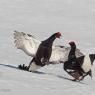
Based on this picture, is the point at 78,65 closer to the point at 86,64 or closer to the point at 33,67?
the point at 86,64

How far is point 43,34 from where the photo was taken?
50.5 ft

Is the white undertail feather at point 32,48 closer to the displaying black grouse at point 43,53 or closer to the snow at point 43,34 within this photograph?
the displaying black grouse at point 43,53

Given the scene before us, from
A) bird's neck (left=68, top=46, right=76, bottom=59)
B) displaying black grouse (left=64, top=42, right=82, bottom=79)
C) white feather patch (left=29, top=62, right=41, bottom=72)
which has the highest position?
bird's neck (left=68, top=46, right=76, bottom=59)

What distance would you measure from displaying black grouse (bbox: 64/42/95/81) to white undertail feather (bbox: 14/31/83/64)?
9 cm

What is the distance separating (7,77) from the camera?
7348mm

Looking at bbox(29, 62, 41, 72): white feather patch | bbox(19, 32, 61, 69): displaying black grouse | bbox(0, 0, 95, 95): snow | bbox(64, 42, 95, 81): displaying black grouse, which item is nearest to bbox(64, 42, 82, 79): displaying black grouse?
bbox(64, 42, 95, 81): displaying black grouse

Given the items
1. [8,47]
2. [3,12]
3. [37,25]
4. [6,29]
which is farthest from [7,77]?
[3,12]

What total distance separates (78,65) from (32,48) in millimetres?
720

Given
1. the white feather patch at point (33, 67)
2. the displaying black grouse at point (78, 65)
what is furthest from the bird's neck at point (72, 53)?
the white feather patch at point (33, 67)

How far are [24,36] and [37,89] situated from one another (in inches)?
83.8

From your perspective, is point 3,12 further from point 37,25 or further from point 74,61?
point 74,61

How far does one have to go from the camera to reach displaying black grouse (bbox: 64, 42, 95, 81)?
8867 mm

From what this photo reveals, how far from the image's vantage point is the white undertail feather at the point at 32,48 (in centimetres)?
881

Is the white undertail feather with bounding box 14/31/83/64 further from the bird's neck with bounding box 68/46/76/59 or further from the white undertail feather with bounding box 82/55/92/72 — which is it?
the white undertail feather with bounding box 82/55/92/72
